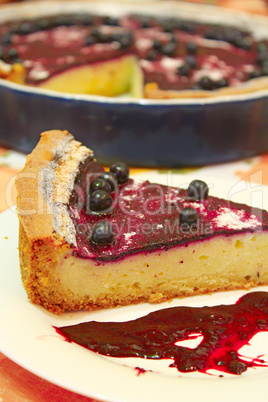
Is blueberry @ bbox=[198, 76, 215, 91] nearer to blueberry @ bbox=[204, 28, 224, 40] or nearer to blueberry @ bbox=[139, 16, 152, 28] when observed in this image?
blueberry @ bbox=[204, 28, 224, 40]

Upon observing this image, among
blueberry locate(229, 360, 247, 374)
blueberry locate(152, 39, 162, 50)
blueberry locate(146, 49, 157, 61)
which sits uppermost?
blueberry locate(152, 39, 162, 50)

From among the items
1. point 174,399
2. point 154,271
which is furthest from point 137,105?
point 174,399

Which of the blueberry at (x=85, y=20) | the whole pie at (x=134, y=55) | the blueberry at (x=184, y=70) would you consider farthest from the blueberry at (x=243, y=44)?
the blueberry at (x=85, y=20)

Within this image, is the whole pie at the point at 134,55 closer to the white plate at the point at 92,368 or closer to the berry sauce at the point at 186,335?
the berry sauce at the point at 186,335

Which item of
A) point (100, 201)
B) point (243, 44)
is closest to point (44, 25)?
point (243, 44)

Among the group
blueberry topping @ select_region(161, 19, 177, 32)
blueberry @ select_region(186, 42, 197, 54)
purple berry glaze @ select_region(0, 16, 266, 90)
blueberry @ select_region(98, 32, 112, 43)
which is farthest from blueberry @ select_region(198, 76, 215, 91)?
blueberry topping @ select_region(161, 19, 177, 32)

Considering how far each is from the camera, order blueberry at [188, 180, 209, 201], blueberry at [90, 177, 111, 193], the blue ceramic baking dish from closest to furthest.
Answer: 1. blueberry at [90, 177, 111, 193]
2. blueberry at [188, 180, 209, 201]
3. the blue ceramic baking dish

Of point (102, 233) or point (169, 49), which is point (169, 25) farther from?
point (102, 233)

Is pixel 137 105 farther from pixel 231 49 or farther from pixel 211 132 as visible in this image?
pixel 231 49
